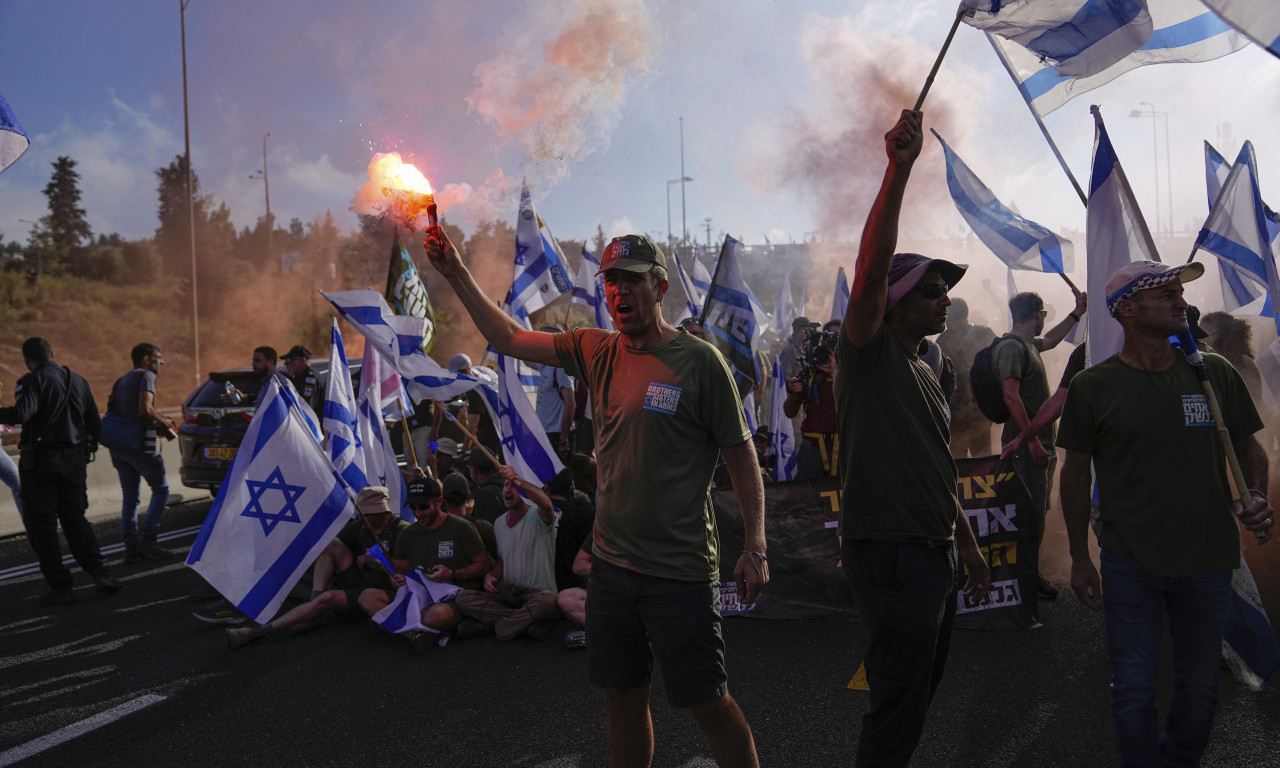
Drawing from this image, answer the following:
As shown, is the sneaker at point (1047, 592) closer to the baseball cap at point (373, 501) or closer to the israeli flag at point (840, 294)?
the baseball cap at point (373, 501)

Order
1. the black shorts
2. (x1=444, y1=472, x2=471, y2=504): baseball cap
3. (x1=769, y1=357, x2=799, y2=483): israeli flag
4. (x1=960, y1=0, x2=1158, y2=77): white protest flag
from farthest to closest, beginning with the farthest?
(x1=769, y1=357, x2=799, y2=483): israeli flag
(x1=444, y1=472, x2=471, y2=504): baseball cap
(x1=960, y1=0, x2=1158, y2=77): white protest flag
the black shorts

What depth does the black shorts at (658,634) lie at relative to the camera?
106 inches

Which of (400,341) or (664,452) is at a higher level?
(400,341)

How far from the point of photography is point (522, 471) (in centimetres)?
637

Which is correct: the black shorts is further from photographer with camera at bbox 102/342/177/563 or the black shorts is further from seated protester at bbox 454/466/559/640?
photographer with camera at bbox 102/342/177/563

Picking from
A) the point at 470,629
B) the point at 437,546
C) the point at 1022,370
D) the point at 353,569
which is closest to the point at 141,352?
the point at 353,569

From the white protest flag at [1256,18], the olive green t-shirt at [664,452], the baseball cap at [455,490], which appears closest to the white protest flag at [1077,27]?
the white protest flag at [1256,18]

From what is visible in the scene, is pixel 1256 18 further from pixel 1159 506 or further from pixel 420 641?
pixel 420 641

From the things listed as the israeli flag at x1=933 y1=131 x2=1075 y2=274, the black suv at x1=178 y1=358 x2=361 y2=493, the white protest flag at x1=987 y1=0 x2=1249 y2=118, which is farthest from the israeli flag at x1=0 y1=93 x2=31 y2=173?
the black suv at x1=178 y1=358 x2=361 y2=493

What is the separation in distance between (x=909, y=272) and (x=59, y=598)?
7.03 meters

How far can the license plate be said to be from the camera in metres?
10.0

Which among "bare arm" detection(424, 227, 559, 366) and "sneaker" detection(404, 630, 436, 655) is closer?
"bare arm" detection(424, 227, 559, 366)

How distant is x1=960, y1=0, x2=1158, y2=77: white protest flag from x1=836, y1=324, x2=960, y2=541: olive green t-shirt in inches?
54.1

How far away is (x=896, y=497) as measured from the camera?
102 inches
